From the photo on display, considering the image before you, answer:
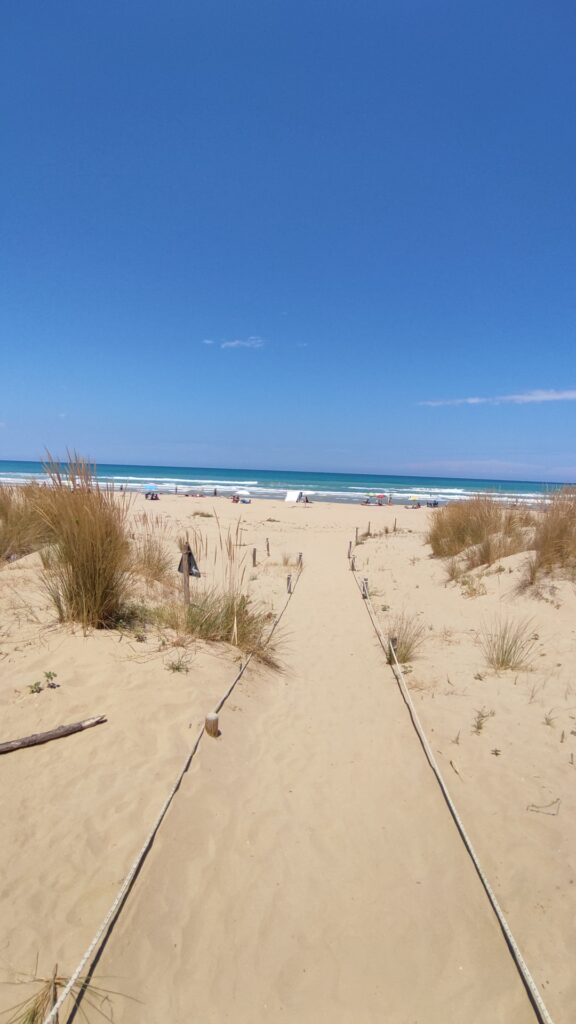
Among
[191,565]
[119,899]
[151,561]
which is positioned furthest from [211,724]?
[151,561]

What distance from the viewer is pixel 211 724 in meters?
3.51

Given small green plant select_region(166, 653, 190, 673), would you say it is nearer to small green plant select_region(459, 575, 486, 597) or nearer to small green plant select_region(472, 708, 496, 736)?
small green plant select_region(472, 708, 496, 736)

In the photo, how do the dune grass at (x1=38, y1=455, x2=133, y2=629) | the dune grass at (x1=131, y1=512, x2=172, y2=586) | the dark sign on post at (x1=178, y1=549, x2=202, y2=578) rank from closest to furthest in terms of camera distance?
the dune grass at (x1=38, y1=455, x2=133, y2=629) < the dark sign on post at (x1=178, y1=549, x2=202, y2=578) < the dune grass at (x1=131, y1=512, x2=172, y2=586)

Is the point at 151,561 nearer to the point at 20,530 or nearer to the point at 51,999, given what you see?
the point at 20,530

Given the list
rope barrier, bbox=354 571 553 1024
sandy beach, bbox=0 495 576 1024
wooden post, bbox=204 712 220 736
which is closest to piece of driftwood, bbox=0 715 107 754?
sandy beach, bbox=0 495 576 1024

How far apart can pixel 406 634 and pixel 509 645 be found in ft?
4.14

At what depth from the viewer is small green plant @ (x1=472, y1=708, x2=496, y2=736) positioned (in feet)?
13.0

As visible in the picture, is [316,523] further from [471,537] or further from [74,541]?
[74,541]

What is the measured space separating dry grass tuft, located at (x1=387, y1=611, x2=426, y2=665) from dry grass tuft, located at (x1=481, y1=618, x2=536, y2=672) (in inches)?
32.2

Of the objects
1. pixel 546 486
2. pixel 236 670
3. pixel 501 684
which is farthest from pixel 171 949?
pixel 546 486

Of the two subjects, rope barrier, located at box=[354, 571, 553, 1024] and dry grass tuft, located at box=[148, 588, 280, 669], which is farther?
dry grass tuft, located at box=[148, 588, 280, 669]

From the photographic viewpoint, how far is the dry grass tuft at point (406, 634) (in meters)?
5.54

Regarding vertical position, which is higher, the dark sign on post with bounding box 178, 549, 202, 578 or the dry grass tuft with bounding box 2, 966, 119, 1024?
the dark sign on post with bounding box 178, 549, 202, 578

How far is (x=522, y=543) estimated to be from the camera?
9.12 meters
